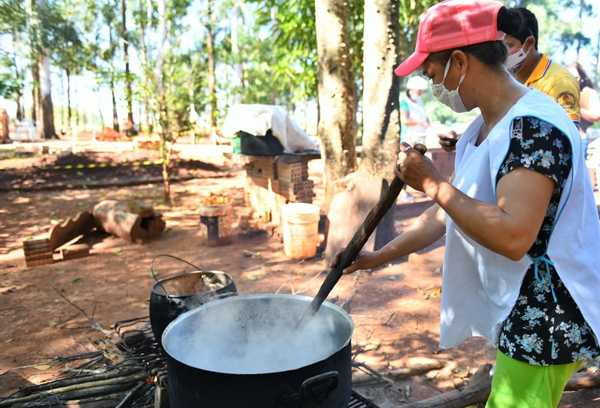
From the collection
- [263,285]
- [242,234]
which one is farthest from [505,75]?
[242,234]

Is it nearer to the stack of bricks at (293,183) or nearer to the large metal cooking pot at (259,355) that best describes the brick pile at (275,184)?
the stack of bricks at (293,183)

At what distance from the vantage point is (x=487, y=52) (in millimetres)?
1473

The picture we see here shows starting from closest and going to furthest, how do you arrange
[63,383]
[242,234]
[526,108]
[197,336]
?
[526,108], [197,336], [63,383], [242,234]

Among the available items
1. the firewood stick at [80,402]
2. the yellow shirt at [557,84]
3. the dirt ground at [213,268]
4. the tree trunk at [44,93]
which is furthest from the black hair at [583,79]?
the tree trunk at [44,93]

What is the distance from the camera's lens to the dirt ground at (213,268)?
12.0ft

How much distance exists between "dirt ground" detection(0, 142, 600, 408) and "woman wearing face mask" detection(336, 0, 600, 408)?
1709mm

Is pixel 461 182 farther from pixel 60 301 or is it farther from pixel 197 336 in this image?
pixel 60 301

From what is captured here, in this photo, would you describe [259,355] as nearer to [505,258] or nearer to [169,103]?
[505,258]

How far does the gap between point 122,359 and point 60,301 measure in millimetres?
2515

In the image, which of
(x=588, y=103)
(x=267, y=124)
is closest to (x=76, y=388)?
(x=267, y=124)

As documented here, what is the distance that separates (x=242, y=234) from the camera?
25.0 ft

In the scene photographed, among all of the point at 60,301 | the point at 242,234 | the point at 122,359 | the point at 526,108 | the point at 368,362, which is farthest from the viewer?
the point at 242,234

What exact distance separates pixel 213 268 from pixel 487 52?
519cm

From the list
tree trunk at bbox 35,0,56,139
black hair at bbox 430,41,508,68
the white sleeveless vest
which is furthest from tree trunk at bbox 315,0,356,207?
tree trunk at bbox 35,0,56,139
